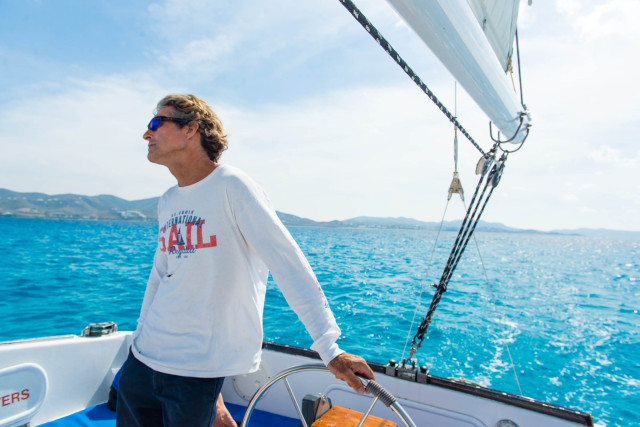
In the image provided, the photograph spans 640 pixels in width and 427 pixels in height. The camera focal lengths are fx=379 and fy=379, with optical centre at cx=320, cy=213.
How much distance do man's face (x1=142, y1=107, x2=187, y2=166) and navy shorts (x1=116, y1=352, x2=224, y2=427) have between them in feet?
2.65

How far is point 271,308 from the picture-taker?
937 cm

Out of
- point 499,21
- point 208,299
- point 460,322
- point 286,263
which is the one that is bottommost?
point 460,322

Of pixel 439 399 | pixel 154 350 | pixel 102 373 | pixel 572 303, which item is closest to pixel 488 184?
pixel 439 399

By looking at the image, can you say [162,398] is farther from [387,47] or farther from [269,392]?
[269,392]

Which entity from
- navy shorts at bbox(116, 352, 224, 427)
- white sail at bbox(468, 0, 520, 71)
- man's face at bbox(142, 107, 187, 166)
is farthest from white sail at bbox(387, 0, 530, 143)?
navy shorts at bbox(116, 352, 224, 427)

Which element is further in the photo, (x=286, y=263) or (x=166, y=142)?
(x=166, y=142)

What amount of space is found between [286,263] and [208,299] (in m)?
0.33

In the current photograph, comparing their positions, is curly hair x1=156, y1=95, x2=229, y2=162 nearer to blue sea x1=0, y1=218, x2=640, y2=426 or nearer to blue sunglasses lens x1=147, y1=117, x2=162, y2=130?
blue sunglasses lens x1=147, y1=117, x2=162, y2=130

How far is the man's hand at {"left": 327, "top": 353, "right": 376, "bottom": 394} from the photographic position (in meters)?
1.12

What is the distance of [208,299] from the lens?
1328 millimetres

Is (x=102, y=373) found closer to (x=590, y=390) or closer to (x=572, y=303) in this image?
(x=590, y=390)

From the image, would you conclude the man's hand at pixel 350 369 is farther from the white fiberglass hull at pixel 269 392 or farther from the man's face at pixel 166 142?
the white fiberglass hull at pixel 269 392

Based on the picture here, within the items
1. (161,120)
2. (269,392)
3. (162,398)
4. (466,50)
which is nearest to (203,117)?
(161,120)

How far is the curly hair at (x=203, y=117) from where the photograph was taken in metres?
1.53
